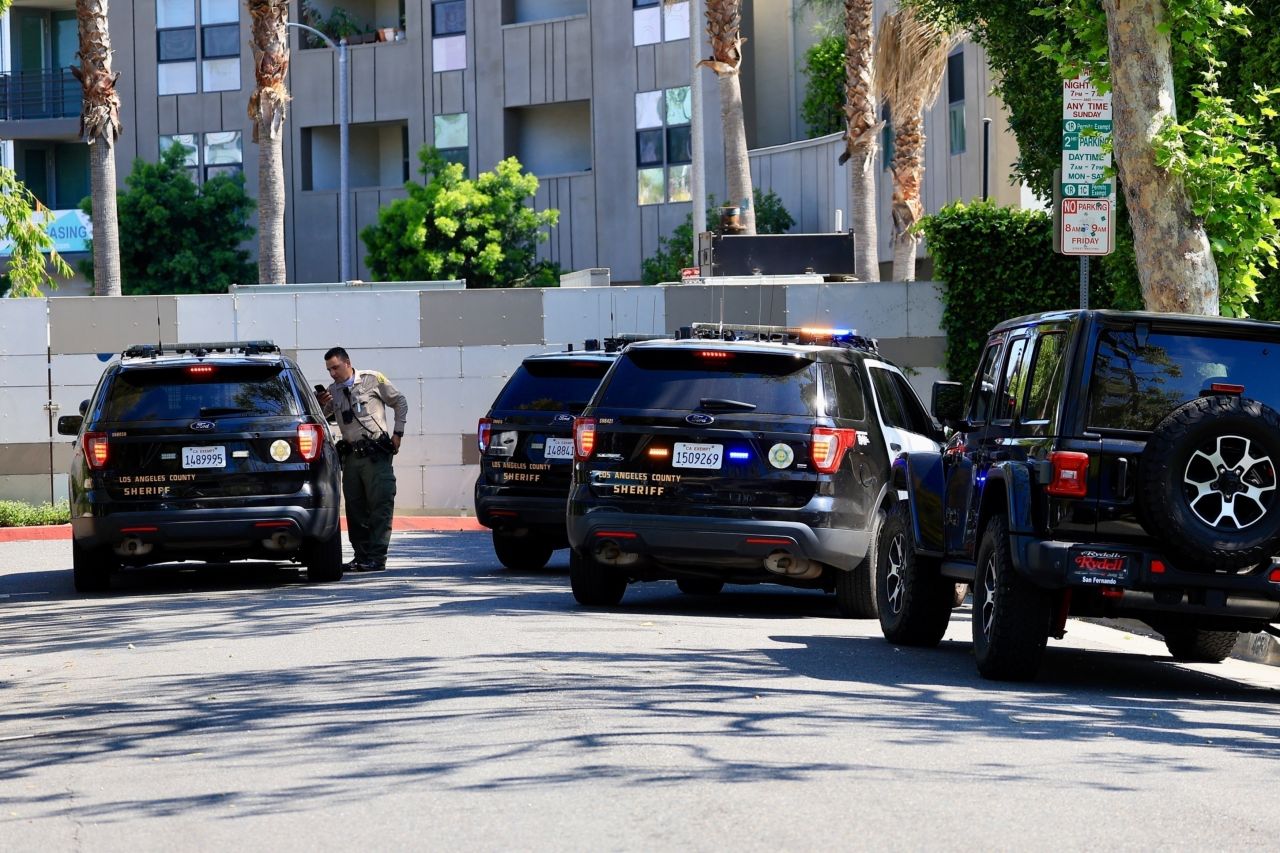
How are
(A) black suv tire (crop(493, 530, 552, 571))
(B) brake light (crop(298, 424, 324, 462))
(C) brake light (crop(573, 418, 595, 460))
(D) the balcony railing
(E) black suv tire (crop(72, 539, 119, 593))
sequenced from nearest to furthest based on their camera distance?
(C) brake light (crop(573, 418, 595, 460))
(B) brake light (crop(298, 424, 324, 462))
(E) black suv tire (crop(72, 539, 119, 593))
(A) black suv tire (crop(493, 530, 552, 571))
(D) the balcony railing

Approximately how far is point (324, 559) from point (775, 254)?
1205 cm

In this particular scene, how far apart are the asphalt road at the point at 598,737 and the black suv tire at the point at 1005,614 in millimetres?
135

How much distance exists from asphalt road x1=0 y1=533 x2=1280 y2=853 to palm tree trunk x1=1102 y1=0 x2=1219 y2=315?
2919 mm

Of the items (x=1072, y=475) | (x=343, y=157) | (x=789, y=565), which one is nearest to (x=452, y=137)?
A: (x=343, y=157)

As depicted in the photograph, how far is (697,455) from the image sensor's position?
12.6m

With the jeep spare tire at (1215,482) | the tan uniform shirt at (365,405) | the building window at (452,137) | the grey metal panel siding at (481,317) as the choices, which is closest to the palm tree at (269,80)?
the grey metal panel siding at (481,317)

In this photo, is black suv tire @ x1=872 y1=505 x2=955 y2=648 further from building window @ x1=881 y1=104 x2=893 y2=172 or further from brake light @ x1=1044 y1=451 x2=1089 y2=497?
building window @ x1=881 y1=104 x2=893 y2=172

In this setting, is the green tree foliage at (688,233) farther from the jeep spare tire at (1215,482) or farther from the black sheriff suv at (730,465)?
the jeep spare tire at (1215,482)

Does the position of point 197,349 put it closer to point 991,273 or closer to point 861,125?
point 991,273

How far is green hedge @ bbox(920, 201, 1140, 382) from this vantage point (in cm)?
2155

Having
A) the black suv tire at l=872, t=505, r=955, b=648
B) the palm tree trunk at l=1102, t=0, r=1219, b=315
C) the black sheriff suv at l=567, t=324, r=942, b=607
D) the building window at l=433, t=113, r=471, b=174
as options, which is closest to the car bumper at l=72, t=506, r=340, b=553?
the black sheriff suv at l=567, t=324, r=942, b=607

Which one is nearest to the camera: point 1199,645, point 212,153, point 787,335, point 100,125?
point 1199,645

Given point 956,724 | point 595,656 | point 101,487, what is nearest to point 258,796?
point 956,724

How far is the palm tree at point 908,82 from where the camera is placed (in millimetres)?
29109
